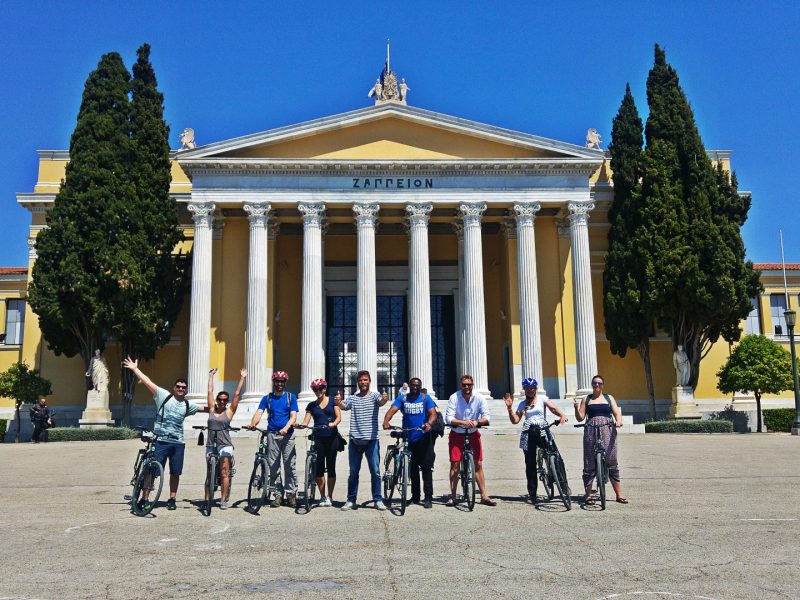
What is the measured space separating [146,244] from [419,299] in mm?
10995

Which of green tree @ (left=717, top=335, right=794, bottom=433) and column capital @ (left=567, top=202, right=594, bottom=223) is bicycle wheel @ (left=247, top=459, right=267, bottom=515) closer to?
column capital @ (left=567, top=202, right=594, bottom=223)

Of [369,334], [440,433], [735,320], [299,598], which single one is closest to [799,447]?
[735,320]

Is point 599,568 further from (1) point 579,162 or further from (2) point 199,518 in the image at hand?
(1) point 579,162

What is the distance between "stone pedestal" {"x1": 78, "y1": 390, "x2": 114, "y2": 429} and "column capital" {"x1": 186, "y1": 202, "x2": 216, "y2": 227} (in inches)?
306

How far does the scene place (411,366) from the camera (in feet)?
98.8

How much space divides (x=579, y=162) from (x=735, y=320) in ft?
30.0

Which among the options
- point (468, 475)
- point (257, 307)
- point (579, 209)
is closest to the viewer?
point (468, 475)

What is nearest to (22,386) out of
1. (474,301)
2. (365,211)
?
(365,211)

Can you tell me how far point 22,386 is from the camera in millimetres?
30609

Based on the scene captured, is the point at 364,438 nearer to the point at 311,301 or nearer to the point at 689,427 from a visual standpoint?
the point at 689,427

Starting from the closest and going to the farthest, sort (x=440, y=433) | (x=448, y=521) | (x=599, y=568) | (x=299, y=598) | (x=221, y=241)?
1. (x=299, y=598)
2. (x=599, y=568)
3. (x=448, y=521)
4. (x=440, y=433)
5. (x=221, y=241)

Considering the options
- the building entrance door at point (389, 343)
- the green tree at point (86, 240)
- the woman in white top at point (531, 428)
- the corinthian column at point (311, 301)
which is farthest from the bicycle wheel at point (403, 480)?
the building entrance door at point (389, 343)

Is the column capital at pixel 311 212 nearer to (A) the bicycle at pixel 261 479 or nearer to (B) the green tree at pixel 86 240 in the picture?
(B) the green tree at pixel 86 240

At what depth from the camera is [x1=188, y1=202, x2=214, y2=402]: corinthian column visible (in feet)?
96.1
